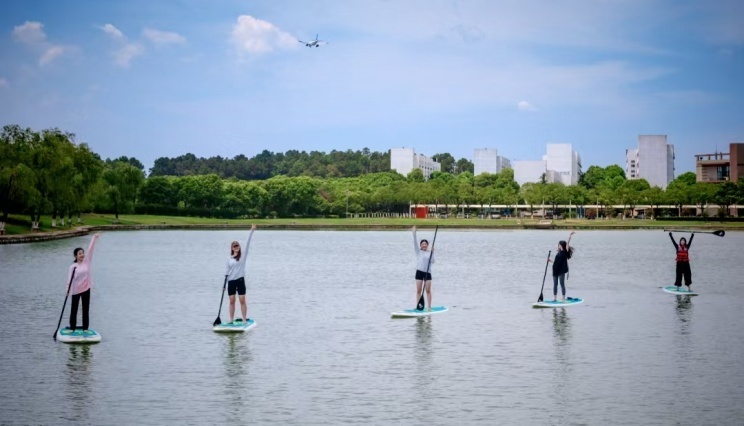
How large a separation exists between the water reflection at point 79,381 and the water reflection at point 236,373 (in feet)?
8.46

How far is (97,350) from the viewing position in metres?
22.3

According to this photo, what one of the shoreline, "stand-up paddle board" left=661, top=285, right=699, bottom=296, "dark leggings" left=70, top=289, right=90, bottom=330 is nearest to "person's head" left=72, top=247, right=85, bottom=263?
"dark leggings" left=70, top=289, right=90, bottom=330

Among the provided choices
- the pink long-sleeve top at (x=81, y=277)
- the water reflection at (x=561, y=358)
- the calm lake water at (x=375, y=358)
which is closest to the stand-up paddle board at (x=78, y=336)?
the calm lake water at (x=375, y=358)

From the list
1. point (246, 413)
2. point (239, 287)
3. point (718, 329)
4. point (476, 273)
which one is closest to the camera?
point (246, 413)

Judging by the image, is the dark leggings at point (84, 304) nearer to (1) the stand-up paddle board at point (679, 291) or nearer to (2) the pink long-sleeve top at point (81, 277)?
(2) the pink long-sleeve top at point (81, 277)

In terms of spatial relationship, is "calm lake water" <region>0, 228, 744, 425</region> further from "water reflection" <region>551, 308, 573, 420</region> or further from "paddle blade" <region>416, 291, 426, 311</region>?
"paddle blade" <region>416, 291, 426, 311</region>

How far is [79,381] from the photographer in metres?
18.3

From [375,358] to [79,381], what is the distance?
6.82m

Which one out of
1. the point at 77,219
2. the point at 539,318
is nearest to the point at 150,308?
the point at 539,318

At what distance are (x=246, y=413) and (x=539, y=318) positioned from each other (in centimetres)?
1554

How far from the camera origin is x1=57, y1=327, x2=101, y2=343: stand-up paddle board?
75.9 ft

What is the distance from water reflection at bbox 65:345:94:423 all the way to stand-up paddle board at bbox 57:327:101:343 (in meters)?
0.36

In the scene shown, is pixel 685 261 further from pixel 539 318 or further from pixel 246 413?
pixel 246 413

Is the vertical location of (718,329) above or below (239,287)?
below
